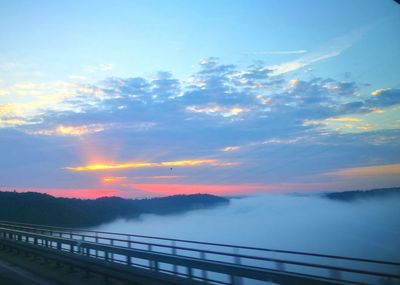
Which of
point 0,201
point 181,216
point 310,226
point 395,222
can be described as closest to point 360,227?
point 395,222

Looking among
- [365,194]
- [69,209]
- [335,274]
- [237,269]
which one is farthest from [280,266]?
[69,209]

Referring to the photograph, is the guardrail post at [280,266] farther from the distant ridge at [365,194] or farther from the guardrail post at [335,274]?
the distant ridge at [365,194]

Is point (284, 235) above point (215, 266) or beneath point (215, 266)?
beneath

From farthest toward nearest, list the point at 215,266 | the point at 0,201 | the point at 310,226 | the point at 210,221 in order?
the point at 0,201
the point at 210,221
the point at 310,226
the point at 215,266

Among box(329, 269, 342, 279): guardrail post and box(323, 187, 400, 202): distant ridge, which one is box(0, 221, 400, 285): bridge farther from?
box(323, 187, 400, 202): distant ridge

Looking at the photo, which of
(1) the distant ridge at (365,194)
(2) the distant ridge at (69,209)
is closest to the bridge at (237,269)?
(1) the distant ridge at (365,194)

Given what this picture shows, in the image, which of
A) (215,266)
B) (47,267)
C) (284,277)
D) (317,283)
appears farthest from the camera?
(47,267)

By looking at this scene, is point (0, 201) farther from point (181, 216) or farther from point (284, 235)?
point (284, 235)

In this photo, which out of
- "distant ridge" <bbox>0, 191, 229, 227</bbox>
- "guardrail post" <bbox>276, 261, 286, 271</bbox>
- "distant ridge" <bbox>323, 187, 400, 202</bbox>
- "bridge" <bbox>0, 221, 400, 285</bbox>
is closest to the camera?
"bridge" <bbox>0, 221, 400, 285</bbox>

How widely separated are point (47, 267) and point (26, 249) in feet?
15.7

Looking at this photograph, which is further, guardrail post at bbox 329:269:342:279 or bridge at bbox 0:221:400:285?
guardrail post at bbox 329:269:342:279

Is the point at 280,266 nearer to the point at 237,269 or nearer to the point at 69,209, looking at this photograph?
the point at 237,269

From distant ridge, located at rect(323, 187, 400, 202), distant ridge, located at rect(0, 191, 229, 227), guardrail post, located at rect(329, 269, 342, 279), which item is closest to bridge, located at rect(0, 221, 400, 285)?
guardrail post, located at rect(329, 269, 342, 279)

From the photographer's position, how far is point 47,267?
17375 mm
